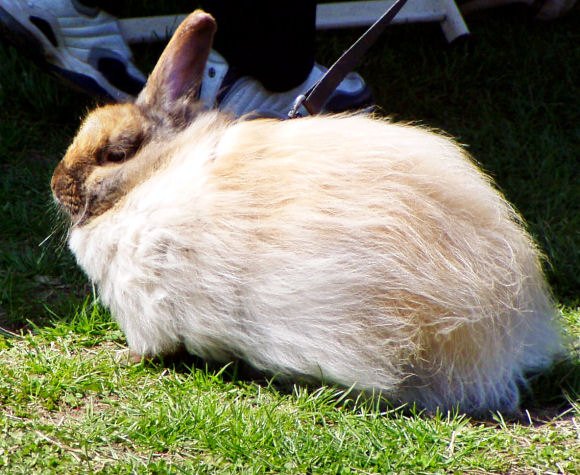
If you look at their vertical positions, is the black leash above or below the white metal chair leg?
above

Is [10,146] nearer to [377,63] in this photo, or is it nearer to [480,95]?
[377,63]

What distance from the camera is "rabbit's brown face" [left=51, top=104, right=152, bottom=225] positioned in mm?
3049

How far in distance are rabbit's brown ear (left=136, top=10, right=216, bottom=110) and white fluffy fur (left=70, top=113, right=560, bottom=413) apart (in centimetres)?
45

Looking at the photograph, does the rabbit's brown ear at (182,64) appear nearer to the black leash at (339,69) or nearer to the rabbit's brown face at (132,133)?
the rabbit's brown face at (132,133)

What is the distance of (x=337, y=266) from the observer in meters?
2.57

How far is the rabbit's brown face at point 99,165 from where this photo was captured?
3.05m

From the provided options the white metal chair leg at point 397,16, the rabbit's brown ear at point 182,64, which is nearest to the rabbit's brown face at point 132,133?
the rabbit's brown ear at point 182,64

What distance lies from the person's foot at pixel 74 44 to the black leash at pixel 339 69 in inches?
49.9

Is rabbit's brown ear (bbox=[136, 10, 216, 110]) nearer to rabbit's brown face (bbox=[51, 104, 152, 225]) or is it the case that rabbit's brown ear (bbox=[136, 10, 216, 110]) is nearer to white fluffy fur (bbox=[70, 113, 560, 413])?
rabbit's brown face (bbox=[51, 104, 152, 225])

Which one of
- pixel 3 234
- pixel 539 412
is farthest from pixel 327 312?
pixel 3 234

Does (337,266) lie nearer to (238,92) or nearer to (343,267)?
(343,267)

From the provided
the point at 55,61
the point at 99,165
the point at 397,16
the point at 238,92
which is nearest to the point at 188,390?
the point at 99,165

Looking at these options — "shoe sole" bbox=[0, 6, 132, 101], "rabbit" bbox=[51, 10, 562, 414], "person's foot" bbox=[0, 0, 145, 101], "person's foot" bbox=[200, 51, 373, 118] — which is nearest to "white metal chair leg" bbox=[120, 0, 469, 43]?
"person's foot" bbox=[0, 0, 145, 101]

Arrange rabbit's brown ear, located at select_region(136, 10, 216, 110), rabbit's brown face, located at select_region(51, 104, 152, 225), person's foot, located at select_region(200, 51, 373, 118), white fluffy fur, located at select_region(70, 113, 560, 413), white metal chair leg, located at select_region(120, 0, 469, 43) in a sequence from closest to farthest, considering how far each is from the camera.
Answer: white fluffy fur, located at select_region(70, 113, 560, 413)
rabbit's brown face, located at select_region(51, 104, 152, 225)
rabbit's brown ear, located at select_region(136, 10, 216, 110)
person's foot, located at select_region(200, 51, 373, 118)
white metal chair leg, located at select_region(120, 0, 469, 43)
